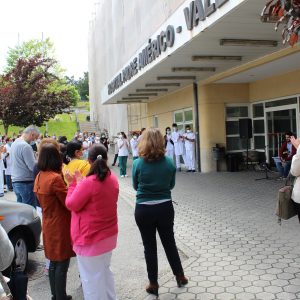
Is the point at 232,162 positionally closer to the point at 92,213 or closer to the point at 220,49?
the point at 220,49

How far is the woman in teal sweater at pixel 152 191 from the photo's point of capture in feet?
13.6

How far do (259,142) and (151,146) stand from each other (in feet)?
39.5

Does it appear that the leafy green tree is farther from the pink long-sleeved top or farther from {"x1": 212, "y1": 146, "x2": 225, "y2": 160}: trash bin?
the pink long-sleeved top

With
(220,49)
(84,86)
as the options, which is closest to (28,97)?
(220,49)

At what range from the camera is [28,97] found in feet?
79.4

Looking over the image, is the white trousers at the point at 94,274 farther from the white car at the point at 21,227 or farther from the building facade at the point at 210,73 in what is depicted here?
the building facade at the point at 210,73

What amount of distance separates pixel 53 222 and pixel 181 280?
1.54 meters

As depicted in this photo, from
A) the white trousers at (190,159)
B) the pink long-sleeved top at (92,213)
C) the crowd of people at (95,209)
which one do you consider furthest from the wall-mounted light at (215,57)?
the pink long-sleeved top at (92,213)

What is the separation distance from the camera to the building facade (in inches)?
322

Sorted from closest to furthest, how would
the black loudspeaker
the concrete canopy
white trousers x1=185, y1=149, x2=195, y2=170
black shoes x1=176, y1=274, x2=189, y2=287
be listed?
black shoes x1=176, y1=274, x2=189, y2=287, the concrete canopy, the black loudspeaker, white trousers x1=185, y1=149, x2=195, y2=170

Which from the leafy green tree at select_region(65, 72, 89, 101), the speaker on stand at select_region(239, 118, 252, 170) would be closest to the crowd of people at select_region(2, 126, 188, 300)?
the speaker on stand at select_region(239, 118, 252, 170)

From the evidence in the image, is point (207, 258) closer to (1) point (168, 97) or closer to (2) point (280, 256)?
(2) point (280, 256)

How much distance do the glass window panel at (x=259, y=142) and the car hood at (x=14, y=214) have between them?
11146 millimetres

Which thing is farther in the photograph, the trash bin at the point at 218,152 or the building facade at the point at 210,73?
the trash bin at the point at 218,152
